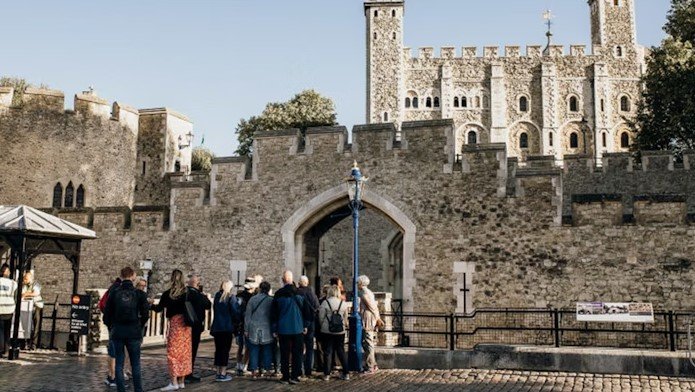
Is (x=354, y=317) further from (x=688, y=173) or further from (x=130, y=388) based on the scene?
(x=688, y=173)

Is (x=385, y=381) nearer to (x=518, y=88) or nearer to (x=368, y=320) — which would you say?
(x=368, y=320)

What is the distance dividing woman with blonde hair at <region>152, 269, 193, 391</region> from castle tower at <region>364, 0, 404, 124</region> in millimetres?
61473

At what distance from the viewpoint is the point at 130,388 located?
9531 mm

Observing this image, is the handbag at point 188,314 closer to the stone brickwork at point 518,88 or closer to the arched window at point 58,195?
the arched window at point 58,195

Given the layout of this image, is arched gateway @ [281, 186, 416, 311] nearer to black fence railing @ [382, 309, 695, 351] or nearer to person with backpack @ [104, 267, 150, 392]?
black fence railing @ [382, 309, 695, 351]

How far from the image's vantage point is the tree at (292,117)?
43.5m

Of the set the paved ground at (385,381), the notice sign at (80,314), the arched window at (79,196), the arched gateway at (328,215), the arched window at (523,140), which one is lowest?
the paved ground at (385,381)

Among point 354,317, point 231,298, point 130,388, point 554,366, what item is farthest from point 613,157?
point 130,388

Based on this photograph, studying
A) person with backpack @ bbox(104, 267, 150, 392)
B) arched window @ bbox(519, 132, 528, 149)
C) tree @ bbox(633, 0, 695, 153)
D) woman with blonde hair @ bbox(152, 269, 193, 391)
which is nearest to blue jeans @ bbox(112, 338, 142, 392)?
person with backpack @ bbox(104, 267, 150, 392)

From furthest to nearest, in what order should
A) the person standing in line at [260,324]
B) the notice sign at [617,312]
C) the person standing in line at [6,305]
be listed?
the person standing in line at [6,305] < the notice sign at [617,312] < the person standing in line at [260,324]

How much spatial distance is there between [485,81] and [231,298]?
6575cm

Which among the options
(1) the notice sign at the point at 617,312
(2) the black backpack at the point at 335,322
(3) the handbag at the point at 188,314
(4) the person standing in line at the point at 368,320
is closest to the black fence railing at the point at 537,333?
(1) the notice sign at the point at 617,312

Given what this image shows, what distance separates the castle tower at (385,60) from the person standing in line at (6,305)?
59552 mm

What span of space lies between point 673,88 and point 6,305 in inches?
1047
